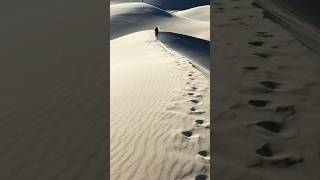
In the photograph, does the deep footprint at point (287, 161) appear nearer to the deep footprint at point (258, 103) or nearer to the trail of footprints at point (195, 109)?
the trail of footprints at point (195, 109)

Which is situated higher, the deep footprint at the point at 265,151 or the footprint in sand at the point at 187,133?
the deep footprint at the point at 265,151

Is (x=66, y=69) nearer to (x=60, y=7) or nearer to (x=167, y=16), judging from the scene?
(x=60, y=7)

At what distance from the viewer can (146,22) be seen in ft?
100

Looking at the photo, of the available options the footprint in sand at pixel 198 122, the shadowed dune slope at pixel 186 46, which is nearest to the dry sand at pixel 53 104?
the footprint in sand at pixel 198 122

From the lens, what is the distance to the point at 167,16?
34406 millimetres

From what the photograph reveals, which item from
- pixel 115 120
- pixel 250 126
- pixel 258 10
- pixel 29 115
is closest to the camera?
pixel 250 126

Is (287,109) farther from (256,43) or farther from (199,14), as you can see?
(199,14)

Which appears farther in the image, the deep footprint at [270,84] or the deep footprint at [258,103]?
the deep footprint at [270,84]

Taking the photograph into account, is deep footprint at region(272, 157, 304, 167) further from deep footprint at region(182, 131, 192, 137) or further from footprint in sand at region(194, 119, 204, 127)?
footprint in sand at region(194, 119, 204, 127)

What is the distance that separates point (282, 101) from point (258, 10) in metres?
8.64

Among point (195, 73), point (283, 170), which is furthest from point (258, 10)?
point (283, 170)

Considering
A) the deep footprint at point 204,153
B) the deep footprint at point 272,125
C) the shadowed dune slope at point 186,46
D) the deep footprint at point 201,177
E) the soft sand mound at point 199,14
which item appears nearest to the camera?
the deep footprint at point 201,177

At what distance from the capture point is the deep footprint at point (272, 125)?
15.0 feet

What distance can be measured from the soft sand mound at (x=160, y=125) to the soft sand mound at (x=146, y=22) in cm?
1861
